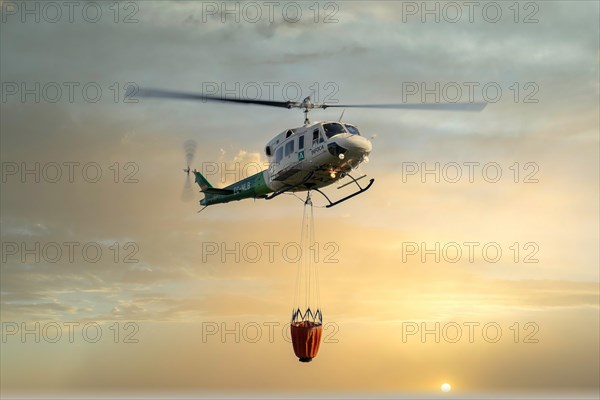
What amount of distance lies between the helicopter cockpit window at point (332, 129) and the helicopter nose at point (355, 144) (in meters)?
0.79

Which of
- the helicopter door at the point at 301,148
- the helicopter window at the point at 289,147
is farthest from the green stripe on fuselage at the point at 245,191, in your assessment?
the helicopter door at the point at 301,148

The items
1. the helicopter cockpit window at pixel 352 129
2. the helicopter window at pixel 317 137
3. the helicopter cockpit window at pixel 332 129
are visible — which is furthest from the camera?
the helicopter cockpit window at pixel 352 129

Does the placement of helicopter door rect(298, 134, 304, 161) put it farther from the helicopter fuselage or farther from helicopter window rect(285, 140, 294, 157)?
helicopter window rect(285, 140, 294, 157)

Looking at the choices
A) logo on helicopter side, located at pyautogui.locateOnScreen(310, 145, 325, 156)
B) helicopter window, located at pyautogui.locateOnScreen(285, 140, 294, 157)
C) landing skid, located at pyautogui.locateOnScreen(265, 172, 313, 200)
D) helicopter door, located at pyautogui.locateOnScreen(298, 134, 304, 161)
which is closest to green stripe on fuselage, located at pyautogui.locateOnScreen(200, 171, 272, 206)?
landing skid, located at pyautogui.locateOnScreen(265, 172, 313, 200)

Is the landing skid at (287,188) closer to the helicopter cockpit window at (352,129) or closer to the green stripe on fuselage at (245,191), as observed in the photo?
the green stripe on fuselage at (245,191)

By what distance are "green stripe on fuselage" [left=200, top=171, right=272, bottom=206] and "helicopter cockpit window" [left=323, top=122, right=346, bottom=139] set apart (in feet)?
22.4

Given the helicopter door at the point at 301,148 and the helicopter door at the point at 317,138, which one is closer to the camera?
the helicopter door at the point at 317,138

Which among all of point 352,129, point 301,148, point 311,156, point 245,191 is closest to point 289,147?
point 301,148

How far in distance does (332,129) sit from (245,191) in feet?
31.3

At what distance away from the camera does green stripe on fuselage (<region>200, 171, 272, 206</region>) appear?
37.4 m

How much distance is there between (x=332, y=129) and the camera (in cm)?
3133

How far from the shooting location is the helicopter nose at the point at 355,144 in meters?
30.3

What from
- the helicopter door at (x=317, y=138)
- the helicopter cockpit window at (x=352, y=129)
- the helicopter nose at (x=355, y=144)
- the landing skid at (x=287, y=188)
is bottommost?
the landing skid at (x=287, y=188)

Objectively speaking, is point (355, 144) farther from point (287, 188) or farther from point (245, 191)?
point (245, 191)
